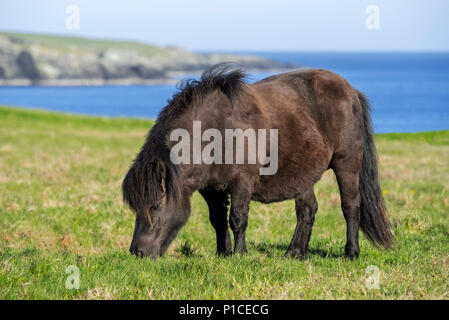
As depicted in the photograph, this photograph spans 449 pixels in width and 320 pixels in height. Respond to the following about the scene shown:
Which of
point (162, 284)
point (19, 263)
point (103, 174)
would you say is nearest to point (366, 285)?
point (162, 284)

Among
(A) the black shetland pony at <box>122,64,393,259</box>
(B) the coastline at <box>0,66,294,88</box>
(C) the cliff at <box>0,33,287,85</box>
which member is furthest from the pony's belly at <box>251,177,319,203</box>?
(C) the cliff at <box>0,33,287,85</box>

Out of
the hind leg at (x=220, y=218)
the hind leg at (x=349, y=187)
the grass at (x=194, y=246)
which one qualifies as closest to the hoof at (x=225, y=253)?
the hind leg at (x=220, y=218)

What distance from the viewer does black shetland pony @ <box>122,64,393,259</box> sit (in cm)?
629

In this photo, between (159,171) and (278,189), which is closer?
(159,171)

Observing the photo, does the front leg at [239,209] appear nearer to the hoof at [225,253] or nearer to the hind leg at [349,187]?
the hoof at [225,253]

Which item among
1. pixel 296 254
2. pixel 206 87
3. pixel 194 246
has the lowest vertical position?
pixel 194 246

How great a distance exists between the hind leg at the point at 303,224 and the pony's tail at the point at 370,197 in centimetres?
82

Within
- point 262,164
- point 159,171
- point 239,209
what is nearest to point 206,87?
point 262,164

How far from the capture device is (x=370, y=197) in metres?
8.30

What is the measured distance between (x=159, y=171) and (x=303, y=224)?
2.85 metres

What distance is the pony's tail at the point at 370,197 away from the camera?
8117 mm

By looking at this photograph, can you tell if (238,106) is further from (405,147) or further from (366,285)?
(405,147)

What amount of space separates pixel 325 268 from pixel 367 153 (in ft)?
8.58

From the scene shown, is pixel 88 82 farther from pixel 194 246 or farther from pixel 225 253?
pixel 225 253
